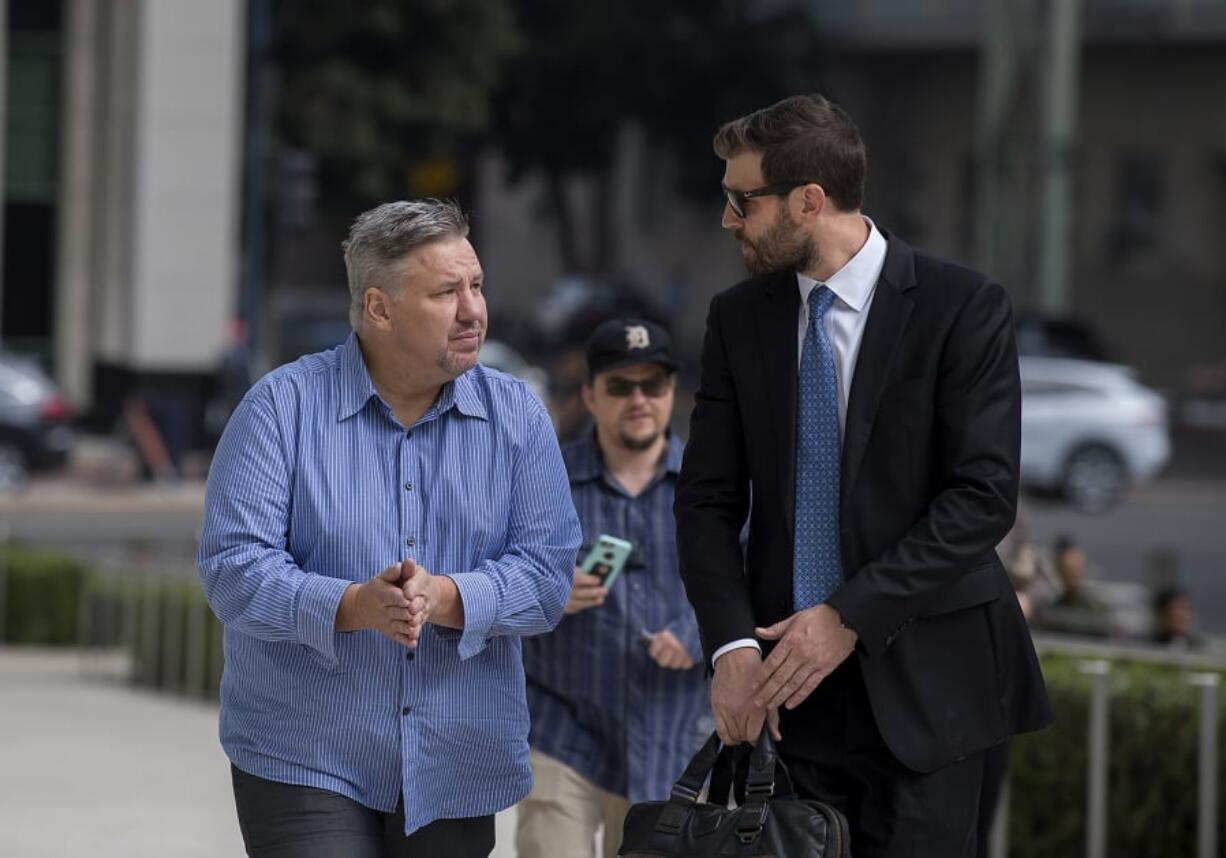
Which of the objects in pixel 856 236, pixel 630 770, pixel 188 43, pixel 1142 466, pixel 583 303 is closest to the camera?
pixel 856 236

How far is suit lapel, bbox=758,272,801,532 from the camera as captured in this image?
4.14 m

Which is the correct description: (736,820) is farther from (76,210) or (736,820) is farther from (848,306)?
(76,210)

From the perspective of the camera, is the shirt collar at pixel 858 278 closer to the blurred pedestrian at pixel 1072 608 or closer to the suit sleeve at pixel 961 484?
the suit sleeve at pixel 961 484

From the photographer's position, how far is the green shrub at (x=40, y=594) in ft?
61.2

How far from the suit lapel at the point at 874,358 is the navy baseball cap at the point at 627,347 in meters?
1.51

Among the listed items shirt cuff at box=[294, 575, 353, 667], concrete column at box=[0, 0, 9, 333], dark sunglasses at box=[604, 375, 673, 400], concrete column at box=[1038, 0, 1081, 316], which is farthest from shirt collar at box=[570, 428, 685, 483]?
concrete column at box=[0, 0, 9, 333]

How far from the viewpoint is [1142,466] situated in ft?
91.6

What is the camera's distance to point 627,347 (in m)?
5.64

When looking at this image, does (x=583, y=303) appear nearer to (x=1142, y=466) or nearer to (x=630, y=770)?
(x=1142, y=466)

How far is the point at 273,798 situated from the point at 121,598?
45.8ft

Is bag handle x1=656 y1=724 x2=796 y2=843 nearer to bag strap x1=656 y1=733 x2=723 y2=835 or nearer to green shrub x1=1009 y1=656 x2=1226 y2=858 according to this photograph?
bag strap x1=656 y1=733 x2=723 y2=835

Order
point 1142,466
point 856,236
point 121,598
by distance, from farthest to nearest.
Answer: point 1142,466, point 121,598, point 856,236

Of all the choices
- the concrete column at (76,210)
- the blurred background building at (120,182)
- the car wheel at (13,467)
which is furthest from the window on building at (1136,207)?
the car wheel at (13,467)

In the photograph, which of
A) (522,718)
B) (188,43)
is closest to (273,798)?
(522,718)
